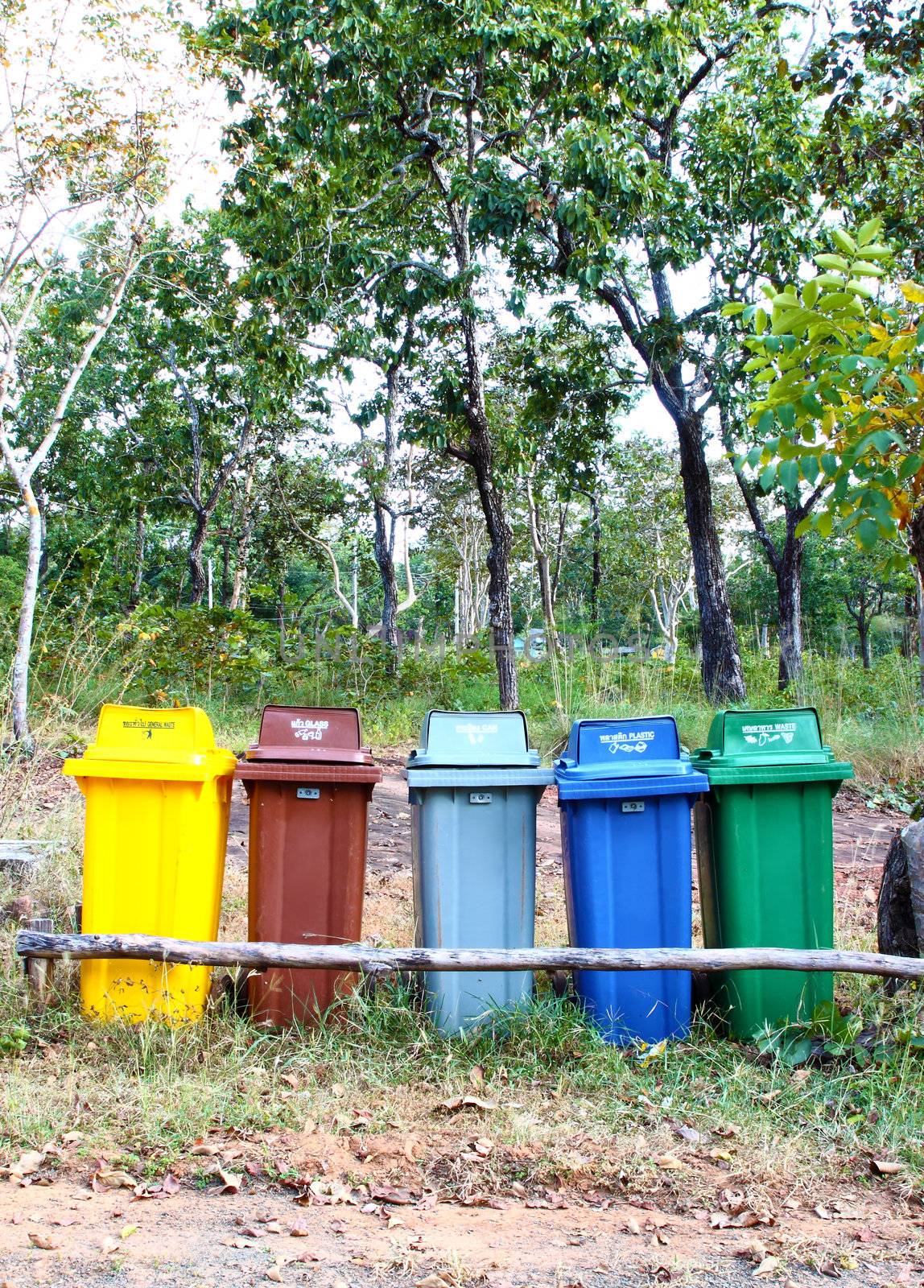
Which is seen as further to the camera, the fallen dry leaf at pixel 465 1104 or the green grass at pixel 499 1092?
the fallen dry leaf at pixel 465 1104

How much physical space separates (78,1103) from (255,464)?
20.6m

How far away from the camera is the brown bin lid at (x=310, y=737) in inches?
158

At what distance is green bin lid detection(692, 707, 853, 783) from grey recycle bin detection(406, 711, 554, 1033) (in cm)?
73

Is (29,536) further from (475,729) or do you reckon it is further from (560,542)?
(560,542)

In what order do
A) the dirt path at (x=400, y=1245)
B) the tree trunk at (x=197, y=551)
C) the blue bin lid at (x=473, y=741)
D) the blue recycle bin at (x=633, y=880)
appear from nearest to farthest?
the dirt path at (x=400, y=1245) → the blue recycle bin at (x=633, y=880) → the blue bin lid at (x=473, y=741) → the tree trunk at (x=197, y=551)

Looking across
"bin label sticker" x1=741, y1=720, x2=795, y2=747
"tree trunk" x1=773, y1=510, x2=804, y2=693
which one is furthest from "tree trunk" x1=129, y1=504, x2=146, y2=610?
"bin label sticker" x1=741, y1=720, x2=795, y2=747

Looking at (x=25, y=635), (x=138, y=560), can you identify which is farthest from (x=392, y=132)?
(x=138, y=560)

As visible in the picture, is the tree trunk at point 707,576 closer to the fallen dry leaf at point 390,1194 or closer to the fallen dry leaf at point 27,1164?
the fallen dry leaf at point 390,1194

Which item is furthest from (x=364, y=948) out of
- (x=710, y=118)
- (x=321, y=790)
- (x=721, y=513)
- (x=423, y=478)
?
(x=721, y=513)

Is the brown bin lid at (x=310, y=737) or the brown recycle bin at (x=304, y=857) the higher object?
the brown bin lid at (x=310, y=737)

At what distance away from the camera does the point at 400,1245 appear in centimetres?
267

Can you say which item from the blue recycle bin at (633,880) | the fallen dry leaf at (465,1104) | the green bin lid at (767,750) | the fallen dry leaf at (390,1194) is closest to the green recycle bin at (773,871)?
the green bin lid at (767,750)

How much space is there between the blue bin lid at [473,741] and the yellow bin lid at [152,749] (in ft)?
2.81

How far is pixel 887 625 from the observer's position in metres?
44.7
